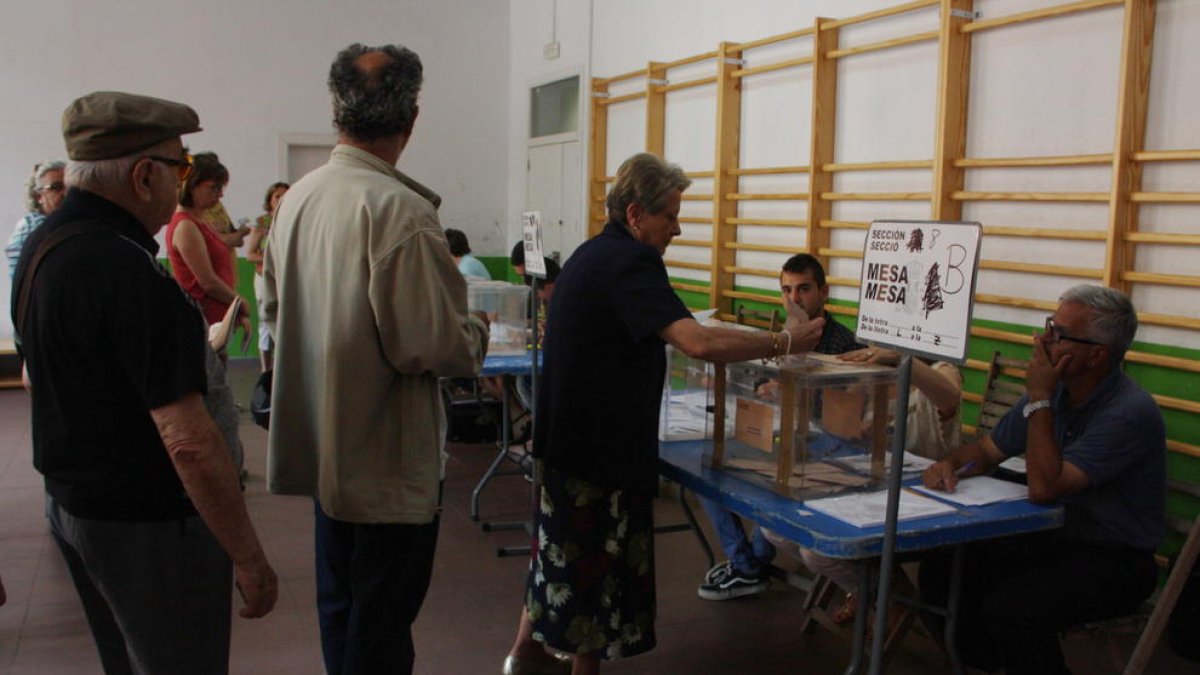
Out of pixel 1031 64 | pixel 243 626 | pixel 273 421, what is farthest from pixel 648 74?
pixel 273 421

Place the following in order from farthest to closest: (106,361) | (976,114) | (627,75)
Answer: (627,75)
(976,114)
(106,361)

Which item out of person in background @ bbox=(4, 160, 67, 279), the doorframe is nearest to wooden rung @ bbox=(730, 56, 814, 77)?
person in background @ bbox=(4, 160, 67, 279)

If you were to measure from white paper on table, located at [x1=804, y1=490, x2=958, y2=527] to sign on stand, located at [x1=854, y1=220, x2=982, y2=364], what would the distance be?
15.7 inches

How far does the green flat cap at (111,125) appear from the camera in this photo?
1.52m

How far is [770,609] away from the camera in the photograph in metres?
3.57

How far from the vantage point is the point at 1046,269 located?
3932mm

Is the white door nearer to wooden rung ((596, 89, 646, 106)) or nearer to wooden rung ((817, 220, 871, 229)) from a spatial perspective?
wooden rung ((596, 89, 646, 106))

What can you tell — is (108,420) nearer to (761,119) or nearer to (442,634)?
(442,634)

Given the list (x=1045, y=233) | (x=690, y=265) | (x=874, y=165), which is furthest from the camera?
(x=690, y=265)

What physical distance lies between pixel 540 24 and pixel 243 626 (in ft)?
21.3

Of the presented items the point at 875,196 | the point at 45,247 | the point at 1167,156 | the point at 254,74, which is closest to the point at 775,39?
the point at 875,196

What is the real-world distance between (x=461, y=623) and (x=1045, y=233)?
8.76ft

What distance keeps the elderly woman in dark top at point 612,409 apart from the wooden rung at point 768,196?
3.03 meters

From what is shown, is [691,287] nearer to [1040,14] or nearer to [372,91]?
[1040,14]
